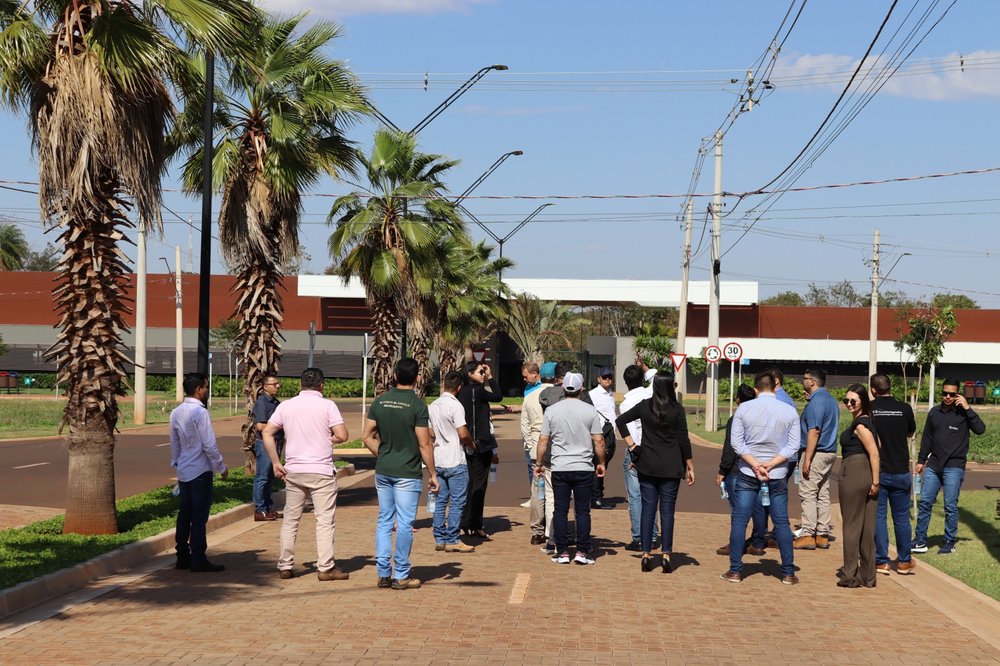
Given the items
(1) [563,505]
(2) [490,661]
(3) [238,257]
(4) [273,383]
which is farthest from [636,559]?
(3) [238,257]

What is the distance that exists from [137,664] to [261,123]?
44.3ft

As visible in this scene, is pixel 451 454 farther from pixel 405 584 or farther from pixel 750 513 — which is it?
pixel 750 513

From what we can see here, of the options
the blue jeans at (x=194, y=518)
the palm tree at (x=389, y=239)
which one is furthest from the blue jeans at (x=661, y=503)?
the palm tree at (x=389, y=239)

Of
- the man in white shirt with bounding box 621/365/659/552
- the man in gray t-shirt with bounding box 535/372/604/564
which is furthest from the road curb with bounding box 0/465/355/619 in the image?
the man in white shirt with bounding box 621/365/659/552

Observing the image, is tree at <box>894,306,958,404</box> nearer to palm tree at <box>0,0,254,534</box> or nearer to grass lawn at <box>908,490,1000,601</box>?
grass lawn at <box>908,490,1000,601</box>

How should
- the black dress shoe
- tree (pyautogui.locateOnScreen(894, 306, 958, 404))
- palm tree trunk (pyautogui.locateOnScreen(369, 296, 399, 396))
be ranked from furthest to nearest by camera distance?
1. tree (pyautogui.locateOnScreen(894, 306, 958, 404))
2. palm tree trunk (pyautogui.locateOnScreen(369, 296, 399, 396))
3. the black dress shoe

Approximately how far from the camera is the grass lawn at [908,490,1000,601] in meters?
11.0

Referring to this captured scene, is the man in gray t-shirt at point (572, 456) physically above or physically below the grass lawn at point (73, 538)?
above

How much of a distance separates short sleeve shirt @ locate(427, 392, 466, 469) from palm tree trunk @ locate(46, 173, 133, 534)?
140 inches

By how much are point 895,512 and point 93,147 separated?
9.05m

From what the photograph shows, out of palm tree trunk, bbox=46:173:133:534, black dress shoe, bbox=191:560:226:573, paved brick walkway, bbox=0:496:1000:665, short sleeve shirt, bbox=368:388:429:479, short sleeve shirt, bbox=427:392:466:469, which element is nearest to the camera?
paved brick walkway, bbox=0:496:1000:665

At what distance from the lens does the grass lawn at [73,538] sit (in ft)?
33.6

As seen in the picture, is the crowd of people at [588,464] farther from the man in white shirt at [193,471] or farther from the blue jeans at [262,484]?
the blue jeans at [262,484]

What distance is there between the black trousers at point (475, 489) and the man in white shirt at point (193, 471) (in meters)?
3.23
